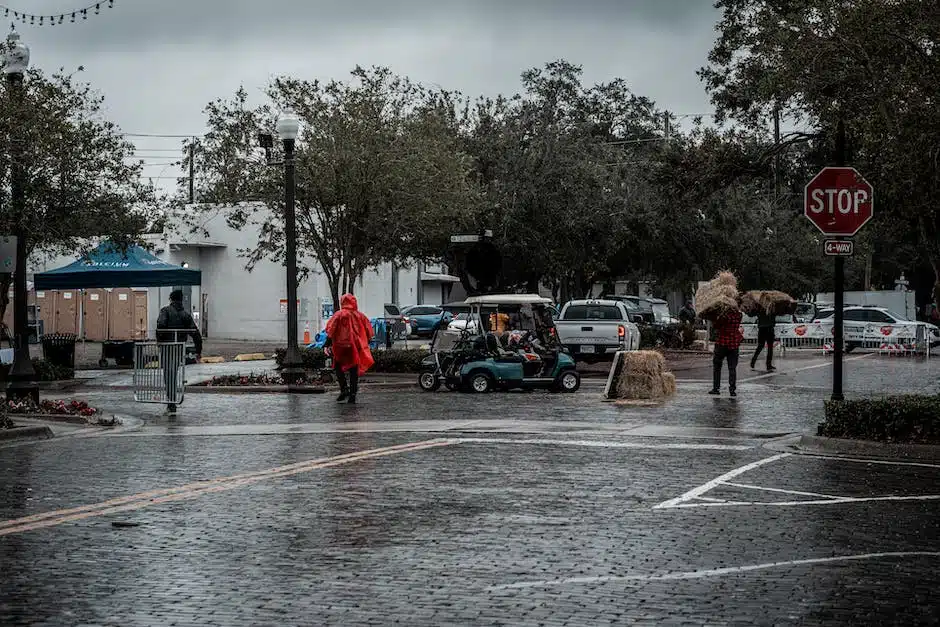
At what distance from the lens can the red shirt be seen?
23812 mm

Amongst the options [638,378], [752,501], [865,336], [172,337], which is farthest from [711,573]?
[865,336]

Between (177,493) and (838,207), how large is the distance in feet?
Result: 30.2

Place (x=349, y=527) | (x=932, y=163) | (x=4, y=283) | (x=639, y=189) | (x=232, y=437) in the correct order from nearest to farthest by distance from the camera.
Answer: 1. (x=349, y=527)
2. (x=932, y=163)
3. (x=232, y=437)
4. (x=4, y=283)
5. (x=639, y=189)

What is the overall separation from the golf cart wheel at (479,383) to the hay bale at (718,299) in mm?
3951

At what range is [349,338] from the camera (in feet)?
72.0

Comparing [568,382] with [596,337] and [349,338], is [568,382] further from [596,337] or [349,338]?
[596,337]

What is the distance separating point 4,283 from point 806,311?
119 ft

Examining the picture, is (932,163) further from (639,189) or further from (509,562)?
(639,189)

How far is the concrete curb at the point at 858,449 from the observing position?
48.4ft

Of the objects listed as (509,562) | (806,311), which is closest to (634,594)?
(509,562)

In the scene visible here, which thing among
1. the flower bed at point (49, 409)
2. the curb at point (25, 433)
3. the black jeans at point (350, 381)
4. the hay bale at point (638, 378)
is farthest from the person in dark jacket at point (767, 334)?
the curb at point (25, 433)

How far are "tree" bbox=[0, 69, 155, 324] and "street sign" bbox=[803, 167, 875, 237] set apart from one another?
10.8 m

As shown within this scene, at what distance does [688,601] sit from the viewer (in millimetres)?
7387

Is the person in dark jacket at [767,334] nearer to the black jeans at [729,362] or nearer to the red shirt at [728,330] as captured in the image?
the black jeans at [729,362]
